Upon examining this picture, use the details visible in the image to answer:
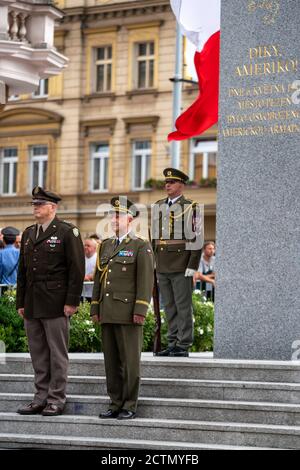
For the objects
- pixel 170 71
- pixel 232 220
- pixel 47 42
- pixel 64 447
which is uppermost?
pixel 170 71

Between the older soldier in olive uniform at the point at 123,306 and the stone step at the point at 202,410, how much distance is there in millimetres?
225

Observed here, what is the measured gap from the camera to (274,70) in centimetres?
1184

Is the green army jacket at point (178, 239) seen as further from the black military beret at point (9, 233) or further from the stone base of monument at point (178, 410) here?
the black military beret at point (9, 233)

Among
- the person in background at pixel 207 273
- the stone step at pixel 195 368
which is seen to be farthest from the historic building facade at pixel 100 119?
the stone step at pixel 195 368

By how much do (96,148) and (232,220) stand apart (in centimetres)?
2935

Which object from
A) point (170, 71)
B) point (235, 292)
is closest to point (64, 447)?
point (235, 292)

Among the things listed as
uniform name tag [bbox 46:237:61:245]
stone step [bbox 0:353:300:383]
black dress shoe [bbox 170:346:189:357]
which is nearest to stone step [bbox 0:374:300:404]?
stone step [bbox 0:353:300:383]

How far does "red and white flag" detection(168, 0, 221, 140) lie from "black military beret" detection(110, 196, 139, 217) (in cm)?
333

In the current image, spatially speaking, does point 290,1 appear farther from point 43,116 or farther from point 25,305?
point 43,116

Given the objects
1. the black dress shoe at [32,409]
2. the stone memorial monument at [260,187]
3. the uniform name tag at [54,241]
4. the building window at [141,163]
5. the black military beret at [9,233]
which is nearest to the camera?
the black dress shoe at [32,409]

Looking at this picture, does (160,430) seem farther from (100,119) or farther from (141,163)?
(100,119)

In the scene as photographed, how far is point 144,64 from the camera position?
4000 cm

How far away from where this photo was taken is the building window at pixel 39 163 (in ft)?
137

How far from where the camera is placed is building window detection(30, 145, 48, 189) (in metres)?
41.8
